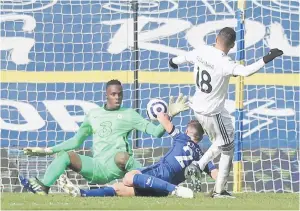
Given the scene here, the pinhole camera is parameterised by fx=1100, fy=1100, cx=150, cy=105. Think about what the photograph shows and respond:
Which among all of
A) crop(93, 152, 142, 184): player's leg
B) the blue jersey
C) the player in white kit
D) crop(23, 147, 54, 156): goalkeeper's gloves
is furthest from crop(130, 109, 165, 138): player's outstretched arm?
crop(23, 147, 54, 156): goalkeeper's gloves

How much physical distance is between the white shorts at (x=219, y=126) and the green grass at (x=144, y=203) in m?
0.56

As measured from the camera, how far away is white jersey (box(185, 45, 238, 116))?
9.92 m

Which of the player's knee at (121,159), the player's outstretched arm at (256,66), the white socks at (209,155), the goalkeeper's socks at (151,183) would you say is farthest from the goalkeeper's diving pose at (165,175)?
the player's outstretched arm at (256,66)

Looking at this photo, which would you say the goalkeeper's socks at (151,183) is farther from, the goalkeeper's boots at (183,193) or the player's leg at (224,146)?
the player's leg at (224,146)

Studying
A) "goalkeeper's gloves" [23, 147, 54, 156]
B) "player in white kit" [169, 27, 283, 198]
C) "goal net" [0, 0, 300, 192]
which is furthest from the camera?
"goal net" [0, 0, 300, 192]

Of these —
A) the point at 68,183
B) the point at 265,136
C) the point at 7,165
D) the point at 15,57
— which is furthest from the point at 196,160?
the point at 15,57

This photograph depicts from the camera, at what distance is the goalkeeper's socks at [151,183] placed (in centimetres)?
987

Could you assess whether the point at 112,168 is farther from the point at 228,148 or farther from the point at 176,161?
the point at 228,148

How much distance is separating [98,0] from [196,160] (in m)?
4.55

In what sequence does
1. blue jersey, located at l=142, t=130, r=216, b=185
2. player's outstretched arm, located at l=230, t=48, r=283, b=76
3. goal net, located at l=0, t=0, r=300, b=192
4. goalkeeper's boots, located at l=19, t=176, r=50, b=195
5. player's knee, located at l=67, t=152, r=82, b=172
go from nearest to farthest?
player's outstretched arm, located at l=230, t=48, r=283, b=76
blue jersey, located at l=142, t=130, r=216, b=185
goalkeeper's boots, located at l=19, t=176, r=50, b=195
player's knee, located at l=67, t=152, r=82, b=172
goal net, located at l=0, t=0, r=300, b=192

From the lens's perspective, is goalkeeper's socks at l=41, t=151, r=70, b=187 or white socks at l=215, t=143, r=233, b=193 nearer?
white socks at l=215, t=143, r=233, b=193

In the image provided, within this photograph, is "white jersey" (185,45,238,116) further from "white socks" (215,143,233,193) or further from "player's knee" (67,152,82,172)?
"player's knee" (67,152,82,172)

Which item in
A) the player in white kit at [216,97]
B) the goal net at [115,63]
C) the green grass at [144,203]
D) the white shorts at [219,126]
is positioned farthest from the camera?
the goal net at [115,63]

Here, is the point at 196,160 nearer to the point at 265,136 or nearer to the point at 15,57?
the point at 265,136
